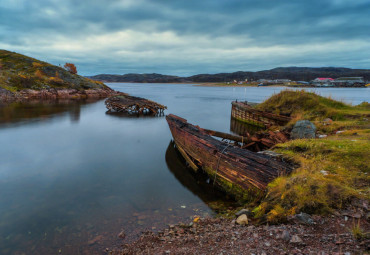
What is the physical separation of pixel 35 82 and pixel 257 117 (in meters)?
56.5

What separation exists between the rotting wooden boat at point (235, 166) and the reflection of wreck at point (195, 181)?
17.3 inches

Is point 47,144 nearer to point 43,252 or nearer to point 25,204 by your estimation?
point 25,204

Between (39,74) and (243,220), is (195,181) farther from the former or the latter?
(39,74)

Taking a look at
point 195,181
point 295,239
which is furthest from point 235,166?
point 295,239

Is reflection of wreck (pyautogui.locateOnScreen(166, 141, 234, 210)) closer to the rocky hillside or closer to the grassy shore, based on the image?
the grassy shore

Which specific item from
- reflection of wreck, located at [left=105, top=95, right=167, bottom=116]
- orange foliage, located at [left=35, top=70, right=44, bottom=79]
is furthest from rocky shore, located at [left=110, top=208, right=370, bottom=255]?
orange foliage, located at [left=35, top=70, right=44, bottom=79]

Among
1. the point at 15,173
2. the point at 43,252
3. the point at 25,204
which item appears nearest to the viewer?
the point at 43,252

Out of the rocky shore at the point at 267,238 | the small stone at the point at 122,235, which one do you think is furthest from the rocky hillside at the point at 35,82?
the rocky shore at the point at 267,238

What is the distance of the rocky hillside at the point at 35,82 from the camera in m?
47.1

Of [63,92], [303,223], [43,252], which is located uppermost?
[63,92]

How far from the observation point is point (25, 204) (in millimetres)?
8156

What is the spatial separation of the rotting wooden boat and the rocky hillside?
162 ft

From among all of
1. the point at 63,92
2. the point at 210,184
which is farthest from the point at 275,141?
the point at 63,92

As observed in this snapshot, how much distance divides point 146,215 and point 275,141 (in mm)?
8990
